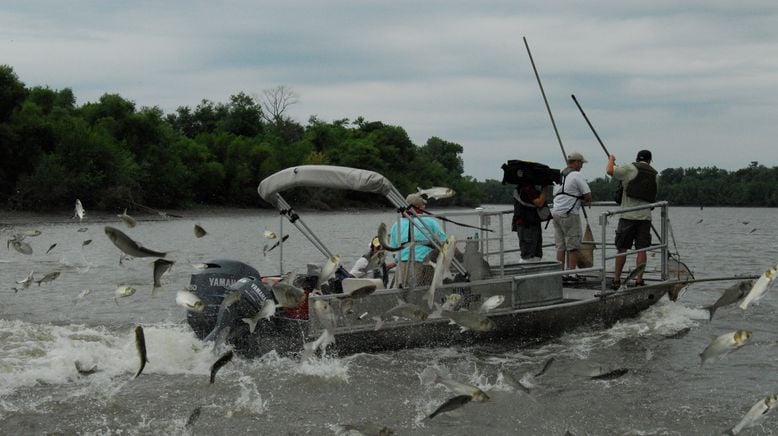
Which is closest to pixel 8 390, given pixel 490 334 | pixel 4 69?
pixel 490 334

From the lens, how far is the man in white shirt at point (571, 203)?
13484 mm

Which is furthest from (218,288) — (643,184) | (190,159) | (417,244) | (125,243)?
(190,159)

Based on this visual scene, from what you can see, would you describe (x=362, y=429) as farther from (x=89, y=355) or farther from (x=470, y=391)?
(x=89, y=355)

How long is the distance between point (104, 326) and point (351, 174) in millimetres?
6574

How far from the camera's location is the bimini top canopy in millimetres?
11000

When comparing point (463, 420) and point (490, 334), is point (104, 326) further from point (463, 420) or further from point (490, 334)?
point (463, 420)

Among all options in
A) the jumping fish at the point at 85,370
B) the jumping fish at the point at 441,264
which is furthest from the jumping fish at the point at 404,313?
the jumping fish at the point at 85,370

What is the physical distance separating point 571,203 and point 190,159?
7482cm

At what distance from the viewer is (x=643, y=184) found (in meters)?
13.7

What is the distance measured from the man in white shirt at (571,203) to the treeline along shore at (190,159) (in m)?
15.2

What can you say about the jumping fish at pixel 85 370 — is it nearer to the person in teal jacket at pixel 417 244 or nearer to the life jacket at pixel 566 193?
the person in teal jacket at pixel 417 244

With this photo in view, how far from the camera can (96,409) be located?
9445 millimetres

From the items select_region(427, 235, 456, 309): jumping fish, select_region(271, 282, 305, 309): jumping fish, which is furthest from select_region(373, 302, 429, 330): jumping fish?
select_region(271, 282, 305, 309): jumping fish

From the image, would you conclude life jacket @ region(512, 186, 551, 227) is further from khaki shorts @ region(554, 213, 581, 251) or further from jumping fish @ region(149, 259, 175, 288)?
jumping fish @ region(149, 259, 175, 288)
